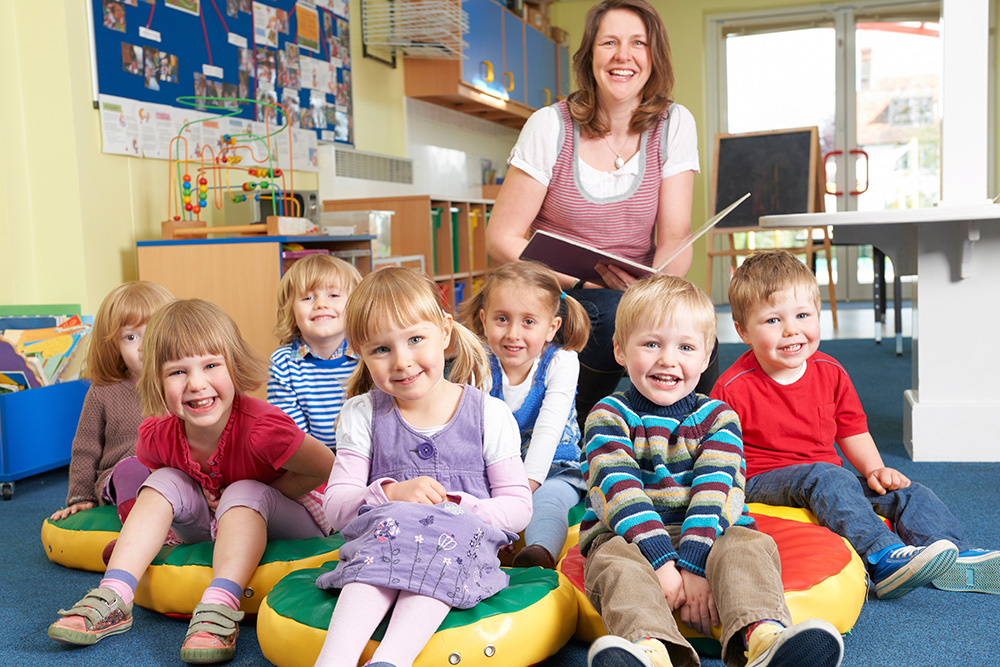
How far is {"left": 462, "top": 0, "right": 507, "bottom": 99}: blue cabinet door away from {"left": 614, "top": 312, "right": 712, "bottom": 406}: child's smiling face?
12.4 feet

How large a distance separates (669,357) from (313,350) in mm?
935

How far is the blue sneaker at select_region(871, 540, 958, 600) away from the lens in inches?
52.2

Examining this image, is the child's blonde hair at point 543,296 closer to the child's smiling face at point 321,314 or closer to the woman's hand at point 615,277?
the woman's hand at point 615,277

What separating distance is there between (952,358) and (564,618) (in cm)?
161

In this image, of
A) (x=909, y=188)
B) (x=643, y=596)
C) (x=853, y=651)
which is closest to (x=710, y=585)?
(x=643, y=596)

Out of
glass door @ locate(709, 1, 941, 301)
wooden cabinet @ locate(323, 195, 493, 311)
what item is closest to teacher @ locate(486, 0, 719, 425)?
wooden cabinet @ locate(323, 195, 493, 311)

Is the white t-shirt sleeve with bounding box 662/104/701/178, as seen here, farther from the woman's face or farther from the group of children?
the group of children

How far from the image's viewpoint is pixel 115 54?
2854 millimetres

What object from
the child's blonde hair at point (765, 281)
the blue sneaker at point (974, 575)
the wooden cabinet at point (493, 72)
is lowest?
the blue sneaker at point (974, 575)

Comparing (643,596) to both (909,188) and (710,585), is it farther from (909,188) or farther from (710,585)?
(909,188)

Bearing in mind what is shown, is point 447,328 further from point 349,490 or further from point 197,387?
point 197,387

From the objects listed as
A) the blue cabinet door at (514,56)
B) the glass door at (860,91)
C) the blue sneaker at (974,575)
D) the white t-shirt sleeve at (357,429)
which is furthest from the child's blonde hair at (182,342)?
the glass door at (860,91)

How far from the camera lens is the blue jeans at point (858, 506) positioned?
1.45 metres

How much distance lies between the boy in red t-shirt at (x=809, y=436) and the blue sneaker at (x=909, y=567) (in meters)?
0.02
